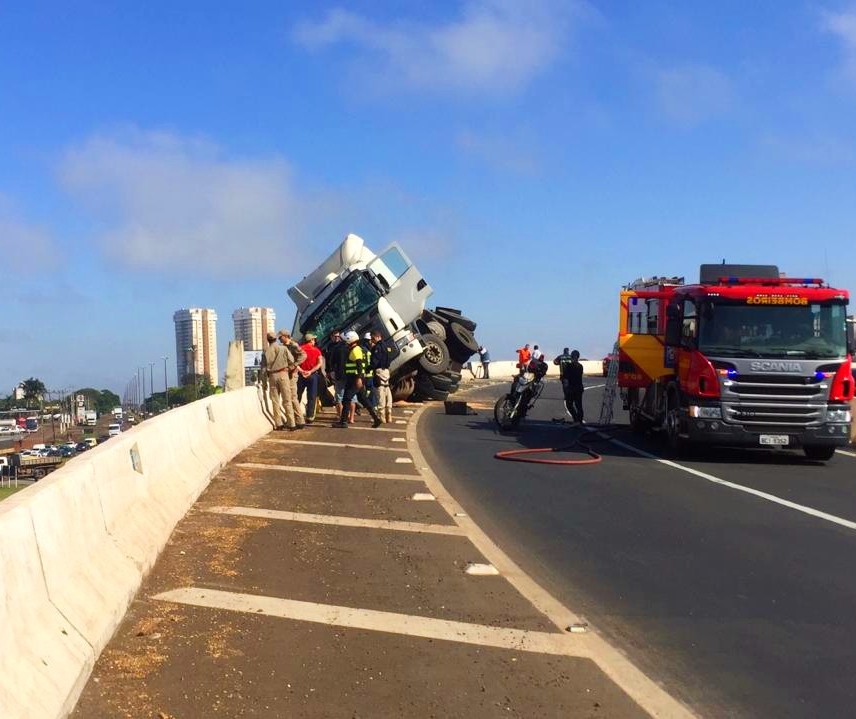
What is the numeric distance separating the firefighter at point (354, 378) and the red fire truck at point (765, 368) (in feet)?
19.5

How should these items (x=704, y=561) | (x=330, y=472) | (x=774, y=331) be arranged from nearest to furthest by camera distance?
(x=704, y=561) → (x=330, y=472) → (x=774, y=331)

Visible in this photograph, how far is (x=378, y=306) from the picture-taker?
882 inches

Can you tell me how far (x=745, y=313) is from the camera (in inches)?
554

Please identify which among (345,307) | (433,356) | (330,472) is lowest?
(330,472)

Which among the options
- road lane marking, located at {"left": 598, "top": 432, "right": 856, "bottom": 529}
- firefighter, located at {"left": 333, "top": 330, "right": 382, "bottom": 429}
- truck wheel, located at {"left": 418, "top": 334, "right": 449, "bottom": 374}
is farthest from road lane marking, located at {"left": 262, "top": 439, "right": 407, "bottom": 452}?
truck wheel, located at {"left": 418, "top": 334, "right": 449, "bottom": 374}

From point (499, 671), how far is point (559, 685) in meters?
0.35

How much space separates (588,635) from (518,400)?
43.4ft

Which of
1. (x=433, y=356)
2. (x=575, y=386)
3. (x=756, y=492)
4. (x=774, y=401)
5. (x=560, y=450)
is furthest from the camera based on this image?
(x=433, y=356)

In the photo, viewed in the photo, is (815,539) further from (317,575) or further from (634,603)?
(317,575)

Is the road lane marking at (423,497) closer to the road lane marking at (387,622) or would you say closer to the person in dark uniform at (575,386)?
the road lane marking at (387,622)

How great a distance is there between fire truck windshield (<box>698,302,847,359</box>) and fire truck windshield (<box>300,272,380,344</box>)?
1010 cm

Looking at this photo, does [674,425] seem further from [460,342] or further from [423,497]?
[460,342]

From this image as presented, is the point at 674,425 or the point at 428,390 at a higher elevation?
the point at 428,390

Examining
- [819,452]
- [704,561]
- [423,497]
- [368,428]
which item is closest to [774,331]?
[819,452]
